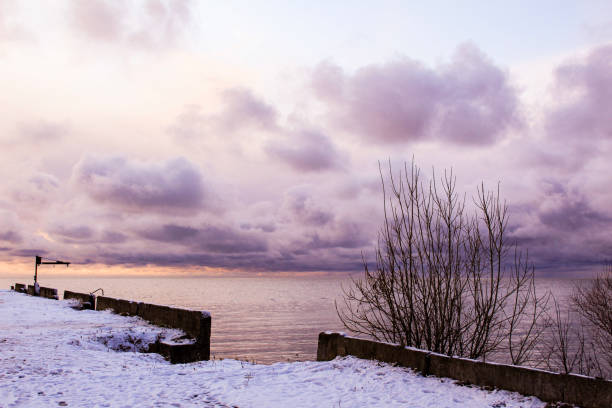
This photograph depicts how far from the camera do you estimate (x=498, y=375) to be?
28.1ft

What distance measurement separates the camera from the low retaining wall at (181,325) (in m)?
13.5

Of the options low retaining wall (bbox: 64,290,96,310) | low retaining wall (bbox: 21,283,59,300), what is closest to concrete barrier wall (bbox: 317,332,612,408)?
low retaining wall (bbox: 64,290,96,310)

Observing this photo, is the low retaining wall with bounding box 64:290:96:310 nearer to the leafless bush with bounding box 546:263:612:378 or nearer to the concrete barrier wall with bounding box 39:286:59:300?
the concrete barrier wall with bounding box 39:286:59:300

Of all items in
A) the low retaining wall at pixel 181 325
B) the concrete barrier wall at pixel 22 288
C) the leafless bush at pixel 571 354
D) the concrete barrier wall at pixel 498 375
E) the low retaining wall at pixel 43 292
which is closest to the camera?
the concrete barrier wall at pixel 498 375

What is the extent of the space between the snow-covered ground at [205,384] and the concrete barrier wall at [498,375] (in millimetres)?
218

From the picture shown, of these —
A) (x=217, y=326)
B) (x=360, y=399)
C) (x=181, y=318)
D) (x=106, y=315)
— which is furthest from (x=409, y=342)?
(x=217, y=326)

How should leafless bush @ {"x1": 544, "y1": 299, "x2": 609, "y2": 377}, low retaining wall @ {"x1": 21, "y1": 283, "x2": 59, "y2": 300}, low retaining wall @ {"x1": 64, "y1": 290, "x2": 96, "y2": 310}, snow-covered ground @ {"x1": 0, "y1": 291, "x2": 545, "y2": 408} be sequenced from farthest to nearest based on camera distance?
low retaining wall @ {"x1": 21, "y1": 283, "x2": 59, "y2": 300}, low retaining wall @ {"x1": 64, "y1": 290, "x2": 96, "y2": 310}, leafless bush @ {"x1": 544, "y1": 299, "x2": 609, "y2": 377}, snow-covered ground @ {"x1": 0, "y1": 291, "x2": 545, "y2": 408}

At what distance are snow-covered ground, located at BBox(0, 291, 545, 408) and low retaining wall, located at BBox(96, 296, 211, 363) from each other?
483 millimetres

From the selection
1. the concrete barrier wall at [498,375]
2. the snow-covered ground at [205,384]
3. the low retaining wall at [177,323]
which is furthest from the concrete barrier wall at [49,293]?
the concrete barrier wall at [498,375]

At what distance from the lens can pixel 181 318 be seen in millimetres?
16344

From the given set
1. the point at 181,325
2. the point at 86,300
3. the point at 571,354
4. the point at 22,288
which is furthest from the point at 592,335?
the point at 22,288

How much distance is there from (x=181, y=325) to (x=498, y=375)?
11.1 metres

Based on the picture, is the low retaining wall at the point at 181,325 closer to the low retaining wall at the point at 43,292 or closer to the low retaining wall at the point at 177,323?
the low retaining wall at the point at 177,323

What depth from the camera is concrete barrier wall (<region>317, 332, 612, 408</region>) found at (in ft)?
24.2
